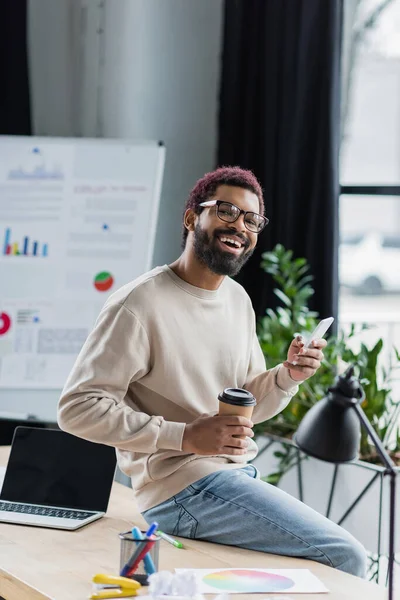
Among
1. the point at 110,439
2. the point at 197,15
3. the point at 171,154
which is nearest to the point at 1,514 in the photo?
the point at 110,439

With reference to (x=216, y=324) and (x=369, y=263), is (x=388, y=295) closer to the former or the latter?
(x=369, y=263)

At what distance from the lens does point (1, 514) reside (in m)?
2.18

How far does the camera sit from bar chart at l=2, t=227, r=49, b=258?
3428 millimetres

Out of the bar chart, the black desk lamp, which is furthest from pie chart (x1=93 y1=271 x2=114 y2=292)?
the black desk lamp

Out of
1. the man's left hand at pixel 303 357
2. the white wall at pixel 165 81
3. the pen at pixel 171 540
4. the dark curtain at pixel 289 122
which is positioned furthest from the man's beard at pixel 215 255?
the white wall at pixel 165 81

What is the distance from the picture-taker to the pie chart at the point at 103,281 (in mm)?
3404

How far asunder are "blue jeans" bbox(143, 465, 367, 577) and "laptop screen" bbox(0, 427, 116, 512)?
233mm

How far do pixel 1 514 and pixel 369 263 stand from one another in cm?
210

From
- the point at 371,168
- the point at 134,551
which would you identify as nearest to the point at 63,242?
the point at 371,168

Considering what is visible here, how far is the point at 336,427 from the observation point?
1.47m

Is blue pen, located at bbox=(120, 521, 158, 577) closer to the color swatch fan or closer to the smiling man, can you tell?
the color swatch fan

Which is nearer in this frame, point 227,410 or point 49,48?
point 227,410

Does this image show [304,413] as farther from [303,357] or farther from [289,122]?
[289,122]

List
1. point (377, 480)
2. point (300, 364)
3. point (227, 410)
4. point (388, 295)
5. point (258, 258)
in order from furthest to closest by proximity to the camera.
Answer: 1. point (388, 295)
2. point (258, 258)
3. point (377, 480)
4. point (300, 364)
5. point (227, 410)
